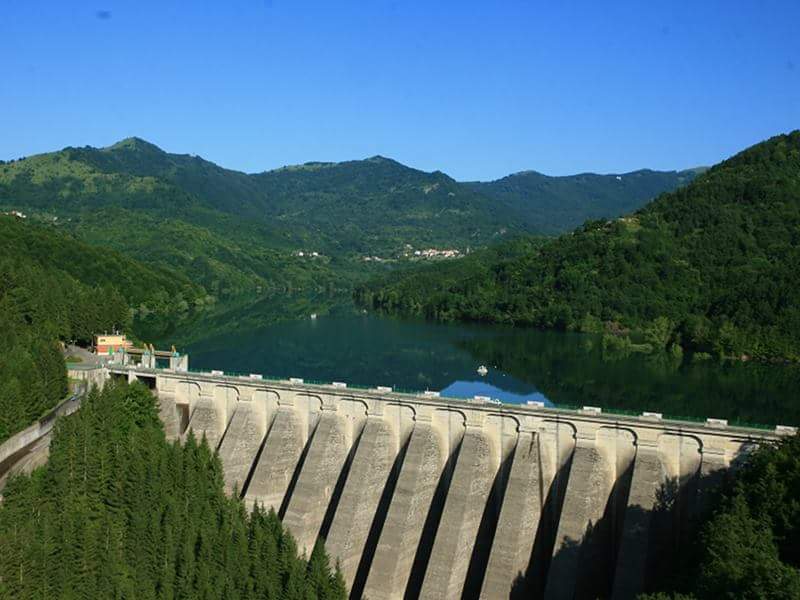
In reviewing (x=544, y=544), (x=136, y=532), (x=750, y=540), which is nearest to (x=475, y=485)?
(x=544, y=544)

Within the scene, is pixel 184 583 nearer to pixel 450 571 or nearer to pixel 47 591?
pixel 47 591

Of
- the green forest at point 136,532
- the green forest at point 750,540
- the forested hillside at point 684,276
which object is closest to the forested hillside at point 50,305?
the green forest at point 136,532

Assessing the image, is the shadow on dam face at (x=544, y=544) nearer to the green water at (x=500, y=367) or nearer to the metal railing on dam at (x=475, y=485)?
the metal railing on dam at (x=475, y=485)

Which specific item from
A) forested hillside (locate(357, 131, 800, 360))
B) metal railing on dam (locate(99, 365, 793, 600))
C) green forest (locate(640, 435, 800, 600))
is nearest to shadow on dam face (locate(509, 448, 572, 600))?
metal railing on dam (locate(99, 365, 793, 600))

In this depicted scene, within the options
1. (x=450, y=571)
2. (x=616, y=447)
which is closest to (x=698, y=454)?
(x=616, y=447)

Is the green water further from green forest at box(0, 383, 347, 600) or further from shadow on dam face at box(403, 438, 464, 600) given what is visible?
green forest at box(0, 383, 347, 600)
